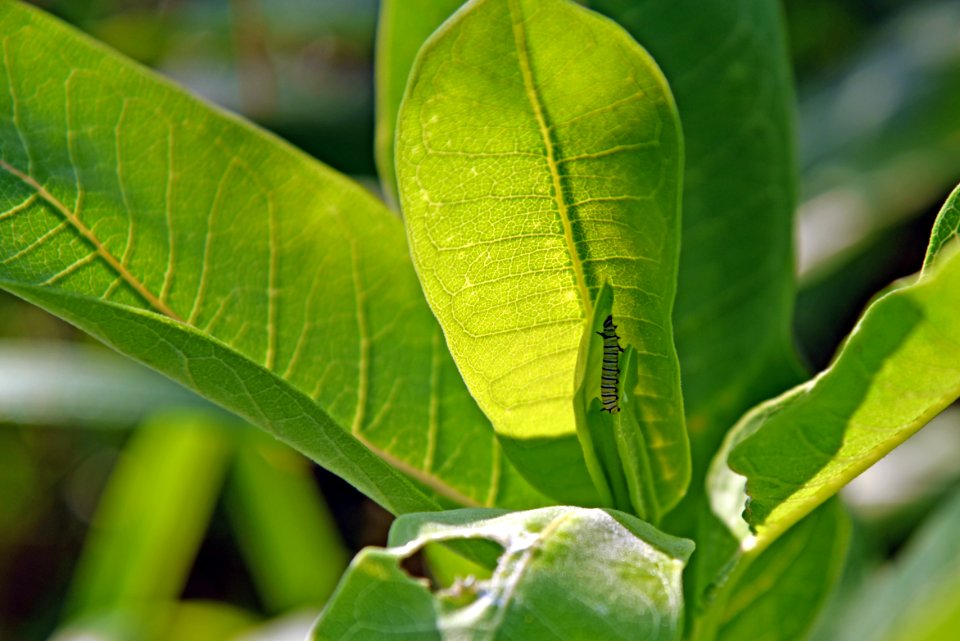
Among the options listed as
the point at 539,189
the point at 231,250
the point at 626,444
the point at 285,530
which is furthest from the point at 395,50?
the point at 285,530

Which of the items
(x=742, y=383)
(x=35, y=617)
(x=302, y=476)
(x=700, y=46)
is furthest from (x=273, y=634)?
(x=700, y=46)

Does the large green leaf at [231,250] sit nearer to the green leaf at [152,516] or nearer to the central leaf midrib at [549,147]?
the central leaf midrib at [549,147]

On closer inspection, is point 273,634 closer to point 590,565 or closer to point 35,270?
point 35,270

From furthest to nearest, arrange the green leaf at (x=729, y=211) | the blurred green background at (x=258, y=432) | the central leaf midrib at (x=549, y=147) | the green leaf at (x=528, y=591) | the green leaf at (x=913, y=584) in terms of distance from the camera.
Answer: the blurred green background at (x=258, y=432), the green leaf at (x=913, y=584), the green leaf at (x=729, y=211), the central leaf midrib at (x=549, y=147), the green leaf at (x=528, y=591)

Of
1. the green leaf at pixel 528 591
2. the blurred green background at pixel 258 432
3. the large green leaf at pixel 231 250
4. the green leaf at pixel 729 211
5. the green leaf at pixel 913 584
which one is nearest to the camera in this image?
the green leaf at pixel 528 591

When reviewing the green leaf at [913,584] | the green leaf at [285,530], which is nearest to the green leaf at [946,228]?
the green leaf at [913,584]

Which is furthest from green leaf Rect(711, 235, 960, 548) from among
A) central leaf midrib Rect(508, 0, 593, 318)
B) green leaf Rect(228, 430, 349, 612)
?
green leaf Rect(228, 430, 349, 612)
